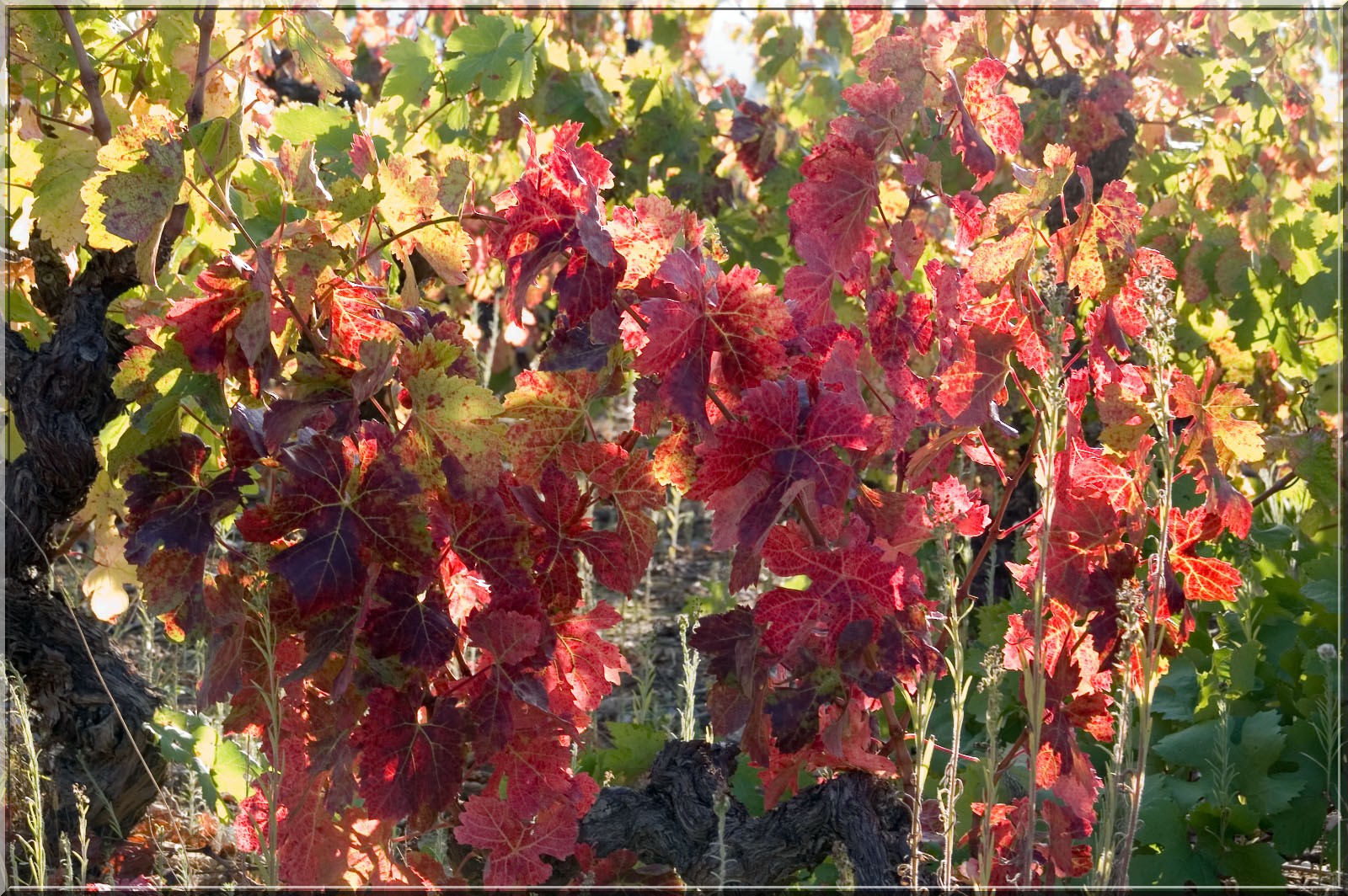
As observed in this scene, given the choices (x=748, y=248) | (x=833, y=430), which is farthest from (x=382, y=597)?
(x=748, y=248)

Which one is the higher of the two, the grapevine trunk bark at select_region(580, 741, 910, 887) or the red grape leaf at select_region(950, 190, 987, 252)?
the red grape leaf at select_region(950, 190, 987, 252)

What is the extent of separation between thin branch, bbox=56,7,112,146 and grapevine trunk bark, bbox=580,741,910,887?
55.8 inches

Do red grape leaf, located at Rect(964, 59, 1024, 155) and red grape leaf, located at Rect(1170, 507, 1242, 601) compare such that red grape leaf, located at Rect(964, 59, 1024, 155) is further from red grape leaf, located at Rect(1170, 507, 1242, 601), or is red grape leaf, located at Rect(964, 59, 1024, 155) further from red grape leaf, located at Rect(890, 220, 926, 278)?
red grape leaf, located at Rect(1170, 507, 1242, 601)

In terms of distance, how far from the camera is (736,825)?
1.78 m

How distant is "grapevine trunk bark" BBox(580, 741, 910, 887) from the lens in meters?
1.67

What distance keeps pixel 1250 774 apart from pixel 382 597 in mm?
1466

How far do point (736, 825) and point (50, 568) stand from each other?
141 cm

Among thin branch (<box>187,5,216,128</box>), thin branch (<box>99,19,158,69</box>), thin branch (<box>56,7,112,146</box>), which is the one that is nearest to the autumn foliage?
thin branch (<box>187,5,216,128</box>)

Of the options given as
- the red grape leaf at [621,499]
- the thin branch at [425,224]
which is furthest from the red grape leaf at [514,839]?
the thin branch at [425,224]

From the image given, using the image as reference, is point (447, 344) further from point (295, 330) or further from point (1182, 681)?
point (1182, 681)

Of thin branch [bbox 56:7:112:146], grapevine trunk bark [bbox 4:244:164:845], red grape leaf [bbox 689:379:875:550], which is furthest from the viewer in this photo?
grapevine trunk bark [bbox 4:244:164:845]

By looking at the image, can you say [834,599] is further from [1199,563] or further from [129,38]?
[129,38]

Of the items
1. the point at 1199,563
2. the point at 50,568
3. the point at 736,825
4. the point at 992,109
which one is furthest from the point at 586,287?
the point at 50,568

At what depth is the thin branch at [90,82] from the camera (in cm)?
205
